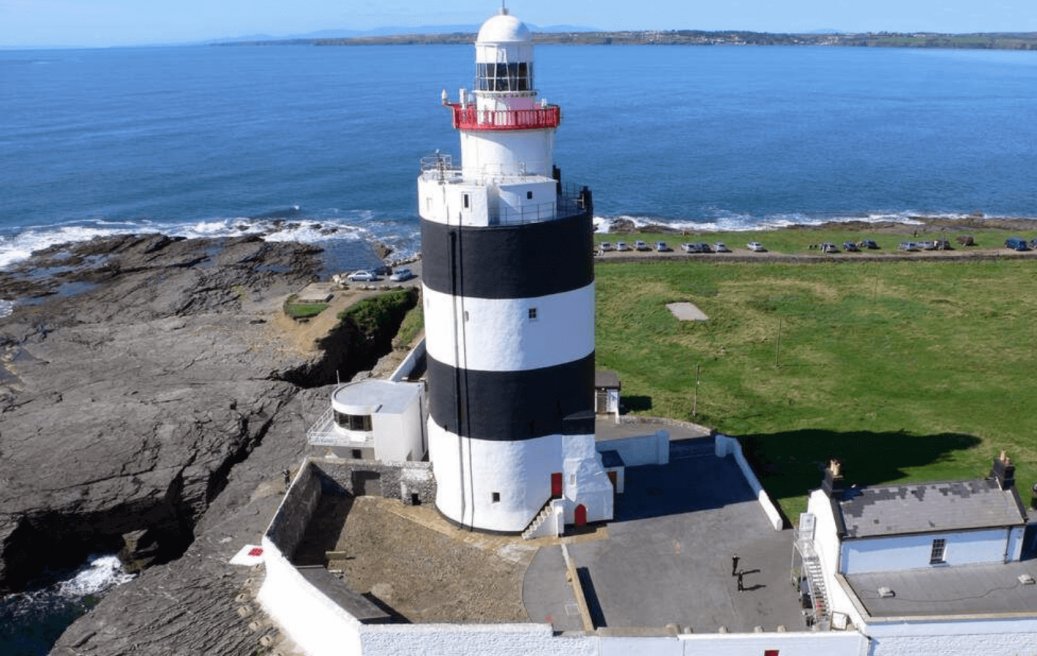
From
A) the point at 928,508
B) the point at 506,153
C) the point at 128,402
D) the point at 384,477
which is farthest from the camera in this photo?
the point at 128,402

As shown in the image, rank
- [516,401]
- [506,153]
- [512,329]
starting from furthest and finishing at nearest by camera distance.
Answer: [516,401]
[512,329]
[506,153]

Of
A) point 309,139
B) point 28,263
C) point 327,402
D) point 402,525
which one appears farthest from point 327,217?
point 402,525

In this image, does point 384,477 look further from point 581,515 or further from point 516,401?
point 581,515

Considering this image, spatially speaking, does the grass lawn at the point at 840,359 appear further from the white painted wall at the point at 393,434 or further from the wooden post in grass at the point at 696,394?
the white painted wall at the point at 393,434

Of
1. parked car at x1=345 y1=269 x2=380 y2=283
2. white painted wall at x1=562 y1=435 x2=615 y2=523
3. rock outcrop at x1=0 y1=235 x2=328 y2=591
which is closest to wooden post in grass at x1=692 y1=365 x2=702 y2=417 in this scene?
white painted wall at x1=562 y1=435 x2=615 y2=523

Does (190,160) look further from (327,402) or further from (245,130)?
(327,402)

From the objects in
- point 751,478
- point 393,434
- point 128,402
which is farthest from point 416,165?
point 751,478
